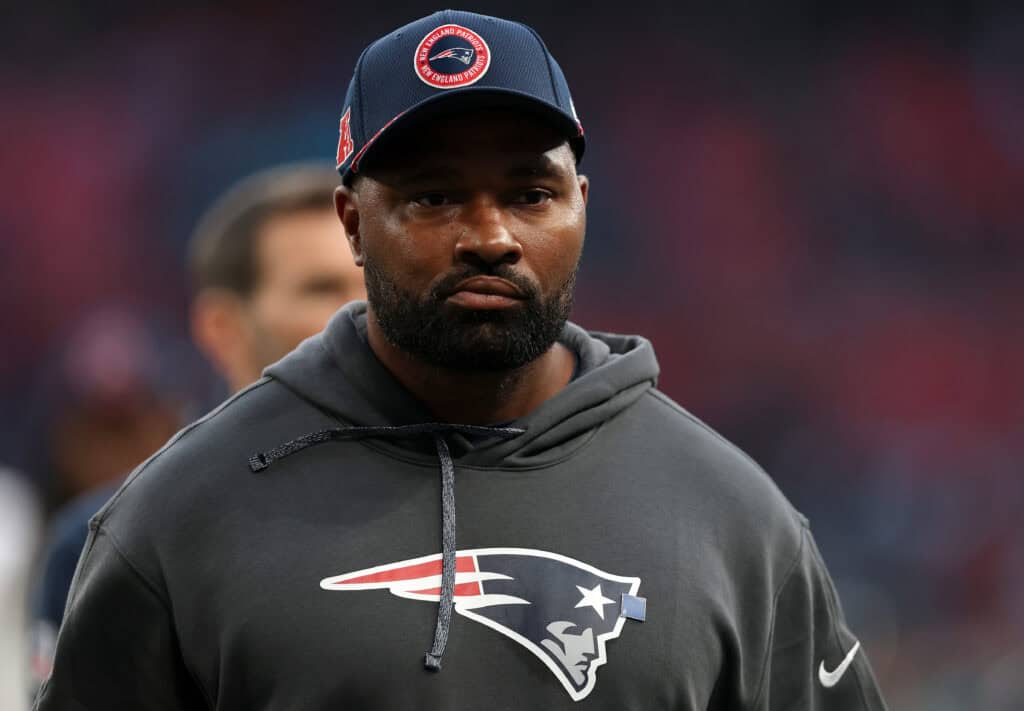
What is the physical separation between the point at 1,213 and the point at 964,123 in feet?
17.9

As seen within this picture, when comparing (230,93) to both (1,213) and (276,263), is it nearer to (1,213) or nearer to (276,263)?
(1,213)

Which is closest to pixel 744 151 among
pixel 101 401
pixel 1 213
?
pixel 1 213

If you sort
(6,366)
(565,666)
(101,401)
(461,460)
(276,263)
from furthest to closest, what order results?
(6,366) < (101,401) < (276,263) < (461,460) < (565,666)

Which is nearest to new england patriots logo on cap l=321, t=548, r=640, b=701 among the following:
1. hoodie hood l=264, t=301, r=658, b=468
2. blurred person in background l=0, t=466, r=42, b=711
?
hoodie hood l=264, t=301, r=658, b=468

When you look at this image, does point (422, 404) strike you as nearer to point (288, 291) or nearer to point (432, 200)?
point (432, 200)

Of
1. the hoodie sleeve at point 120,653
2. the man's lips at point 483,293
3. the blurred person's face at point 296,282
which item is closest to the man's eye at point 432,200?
the man's lips at point 483,293

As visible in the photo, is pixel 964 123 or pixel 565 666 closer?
pixel 565 666

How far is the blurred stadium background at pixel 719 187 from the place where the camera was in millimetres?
8312

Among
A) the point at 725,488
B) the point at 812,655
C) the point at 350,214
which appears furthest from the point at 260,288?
the point at 812,655

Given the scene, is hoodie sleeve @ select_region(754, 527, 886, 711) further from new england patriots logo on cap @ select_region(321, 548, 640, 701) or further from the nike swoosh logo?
new england patriots logo on cap @ select_region(321, 548, 640, 701)

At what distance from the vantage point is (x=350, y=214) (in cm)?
207

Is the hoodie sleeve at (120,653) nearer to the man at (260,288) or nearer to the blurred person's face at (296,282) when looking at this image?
the man at (260,288)

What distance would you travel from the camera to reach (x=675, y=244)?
8.70 meters

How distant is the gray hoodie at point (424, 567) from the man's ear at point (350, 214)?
0.45 ft
